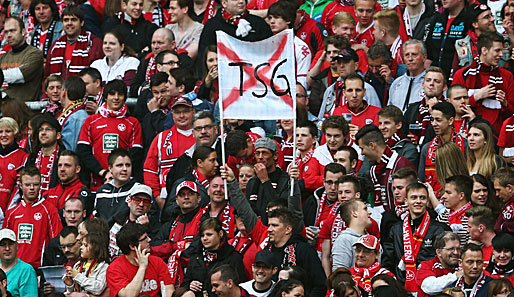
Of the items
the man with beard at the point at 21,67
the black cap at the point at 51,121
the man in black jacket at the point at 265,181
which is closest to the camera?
the man in black jacket at the point at 265,181

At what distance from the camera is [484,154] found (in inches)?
591

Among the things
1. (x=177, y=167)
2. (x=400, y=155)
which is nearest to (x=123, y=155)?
(x=177, y=167)

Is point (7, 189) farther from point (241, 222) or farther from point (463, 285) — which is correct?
point (463, 285)

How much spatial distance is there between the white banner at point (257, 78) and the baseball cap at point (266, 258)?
1916 mm

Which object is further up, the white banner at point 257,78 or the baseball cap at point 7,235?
the white banner at point 257,78

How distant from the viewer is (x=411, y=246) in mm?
13586

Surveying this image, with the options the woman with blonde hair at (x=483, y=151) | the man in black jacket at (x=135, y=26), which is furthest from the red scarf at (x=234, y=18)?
the woman with blonde hair at (x=483, y=151)

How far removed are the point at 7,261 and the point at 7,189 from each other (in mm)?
2404

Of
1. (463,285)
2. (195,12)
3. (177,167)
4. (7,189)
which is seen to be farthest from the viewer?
(195,12)

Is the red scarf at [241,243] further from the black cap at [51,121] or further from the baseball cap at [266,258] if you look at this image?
the black cap at [51,121]

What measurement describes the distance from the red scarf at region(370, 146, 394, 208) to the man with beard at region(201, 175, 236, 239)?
160 centimetres

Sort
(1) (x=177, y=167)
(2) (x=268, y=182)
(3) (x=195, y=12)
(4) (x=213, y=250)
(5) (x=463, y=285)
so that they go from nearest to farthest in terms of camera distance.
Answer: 1. (5) (x=463, y=285)
2. (4) (x=213, y=250)
3. (2) (x=268, y=182)
4. (1) (x=177, y=167)
5. (3) (x=195, y=12)

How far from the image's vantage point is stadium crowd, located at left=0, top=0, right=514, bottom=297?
44.5 ft

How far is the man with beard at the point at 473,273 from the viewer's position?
1279 cm
